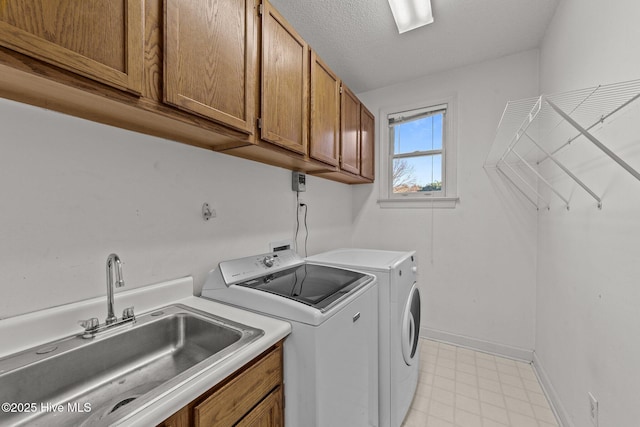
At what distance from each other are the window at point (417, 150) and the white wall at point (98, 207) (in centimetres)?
184

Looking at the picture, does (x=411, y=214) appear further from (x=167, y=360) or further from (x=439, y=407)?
(x=167, y=360)

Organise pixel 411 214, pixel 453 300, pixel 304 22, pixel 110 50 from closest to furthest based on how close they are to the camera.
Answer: pixel 110 50 < pixel 304 22 < pixel 453 300 < pixel 411 214

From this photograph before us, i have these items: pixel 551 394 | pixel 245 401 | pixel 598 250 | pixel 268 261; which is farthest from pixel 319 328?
pixel 551 394

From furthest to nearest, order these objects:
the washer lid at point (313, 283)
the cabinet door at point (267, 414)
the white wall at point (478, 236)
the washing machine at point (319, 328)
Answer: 1. the white wall at point (478, 236)
2. the washer lid at point (313, 283)
3. the washing machine at point (319, 328)
4. the cabinet door at point (267, 414)

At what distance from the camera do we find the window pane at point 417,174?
105 inches

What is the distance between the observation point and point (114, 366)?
92 centimetres

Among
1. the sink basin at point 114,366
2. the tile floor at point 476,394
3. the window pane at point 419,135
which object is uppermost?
the window pane at point 419,135

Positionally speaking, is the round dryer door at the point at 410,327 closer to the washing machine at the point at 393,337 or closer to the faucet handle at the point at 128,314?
the washing machine at the point at 393,337

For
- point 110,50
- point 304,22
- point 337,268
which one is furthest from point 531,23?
point 110,50

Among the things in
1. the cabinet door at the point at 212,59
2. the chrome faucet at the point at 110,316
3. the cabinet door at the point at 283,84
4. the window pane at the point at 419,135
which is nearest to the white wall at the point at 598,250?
the window pane at the point at 419,135

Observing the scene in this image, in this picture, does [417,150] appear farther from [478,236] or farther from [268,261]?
[268,261]

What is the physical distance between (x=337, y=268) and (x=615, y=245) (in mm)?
1291

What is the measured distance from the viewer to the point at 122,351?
941mm

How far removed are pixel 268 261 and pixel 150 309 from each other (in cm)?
64
